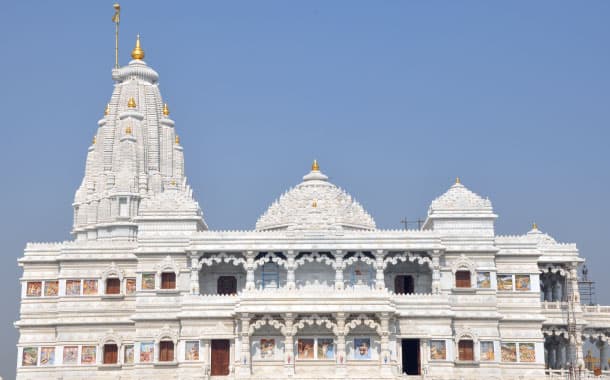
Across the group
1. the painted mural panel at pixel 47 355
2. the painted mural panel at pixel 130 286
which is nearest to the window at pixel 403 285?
the painted mural panel at pixel 130 286

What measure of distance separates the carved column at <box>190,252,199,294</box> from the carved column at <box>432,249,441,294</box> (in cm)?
1462

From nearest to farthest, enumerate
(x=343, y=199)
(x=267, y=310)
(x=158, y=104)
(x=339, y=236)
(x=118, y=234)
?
(x=267, y=310) < (x=339, y=236) < (x=343, y=199) < (x=118, y=234) < (x=158, y=104)

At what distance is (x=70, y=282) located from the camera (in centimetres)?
6359

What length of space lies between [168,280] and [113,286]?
452 centimetres

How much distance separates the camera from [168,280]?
2419 inches

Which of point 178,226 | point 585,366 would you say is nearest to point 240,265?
point 178,226

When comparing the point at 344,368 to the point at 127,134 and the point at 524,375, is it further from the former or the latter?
the point at 127,134

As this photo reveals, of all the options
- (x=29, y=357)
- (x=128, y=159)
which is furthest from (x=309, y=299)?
(x=128, y=159)

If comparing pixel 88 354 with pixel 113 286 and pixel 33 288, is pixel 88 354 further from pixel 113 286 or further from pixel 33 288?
pixel 33 288

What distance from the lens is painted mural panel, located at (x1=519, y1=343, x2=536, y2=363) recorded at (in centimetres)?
6056

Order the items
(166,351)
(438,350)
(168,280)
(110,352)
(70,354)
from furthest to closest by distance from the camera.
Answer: (110,352) → (70,354) → (168,280) → (166,351) → (438,350)

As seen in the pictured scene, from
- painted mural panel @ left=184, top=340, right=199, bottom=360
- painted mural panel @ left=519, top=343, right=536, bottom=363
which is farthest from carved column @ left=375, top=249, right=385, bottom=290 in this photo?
painted mural panel @ left=184, top=340, right=199, bottom=360

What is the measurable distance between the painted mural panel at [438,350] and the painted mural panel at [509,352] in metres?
4.11

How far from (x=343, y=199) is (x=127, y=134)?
60.4 feet
